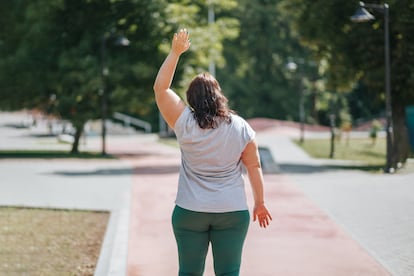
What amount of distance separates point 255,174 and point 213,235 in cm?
46

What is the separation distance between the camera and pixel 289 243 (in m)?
9.34

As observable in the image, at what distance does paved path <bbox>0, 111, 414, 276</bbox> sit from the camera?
26.4ft

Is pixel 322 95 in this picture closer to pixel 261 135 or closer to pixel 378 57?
pixel 261 135

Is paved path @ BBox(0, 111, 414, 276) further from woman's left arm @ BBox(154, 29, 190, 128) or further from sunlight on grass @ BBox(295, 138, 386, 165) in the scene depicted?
sunlight on grass @ BBox(295, 138, 386, 165)

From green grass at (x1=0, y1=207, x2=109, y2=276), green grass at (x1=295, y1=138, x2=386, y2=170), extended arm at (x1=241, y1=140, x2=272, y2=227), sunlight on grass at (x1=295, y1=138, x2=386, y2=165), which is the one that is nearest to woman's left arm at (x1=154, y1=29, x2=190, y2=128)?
extended arm at (x1=241, y1=140, x2=272, y2=227)

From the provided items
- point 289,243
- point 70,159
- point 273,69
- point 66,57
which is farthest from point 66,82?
point 273,69

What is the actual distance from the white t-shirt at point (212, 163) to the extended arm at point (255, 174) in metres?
0.07

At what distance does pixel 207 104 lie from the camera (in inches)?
183

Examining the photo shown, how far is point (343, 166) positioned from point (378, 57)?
3.52 m

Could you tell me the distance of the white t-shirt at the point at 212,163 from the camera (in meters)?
4.68

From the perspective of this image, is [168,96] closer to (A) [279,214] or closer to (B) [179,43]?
(B) [179,43]

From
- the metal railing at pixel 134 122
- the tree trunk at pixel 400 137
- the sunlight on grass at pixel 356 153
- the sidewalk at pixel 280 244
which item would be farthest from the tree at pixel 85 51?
the metal railing at pixel 134 122

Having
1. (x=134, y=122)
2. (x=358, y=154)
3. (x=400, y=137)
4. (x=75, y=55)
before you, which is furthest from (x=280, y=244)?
(x=134, y=122)

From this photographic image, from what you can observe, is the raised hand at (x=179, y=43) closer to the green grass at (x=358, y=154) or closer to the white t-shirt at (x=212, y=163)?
the white t-shirt at (x=212, y=163)
